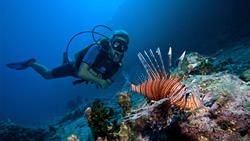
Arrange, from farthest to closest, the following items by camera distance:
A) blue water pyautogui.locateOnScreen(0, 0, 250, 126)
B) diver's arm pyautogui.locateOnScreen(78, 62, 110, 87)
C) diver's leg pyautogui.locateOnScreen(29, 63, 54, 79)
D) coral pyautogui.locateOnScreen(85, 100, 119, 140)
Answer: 1. blue water pyautogui.locateOnScreen(0, 0, 250, 126)
2. diver's leg pyautogui.locateOnScreen(29, 63, 54, 79)
3. diver's arm pyautogui.locateOnScreen(78, 62, 110, 87)
4. coral pyautogui.locateOnScreen(85, 100, 119, 140)

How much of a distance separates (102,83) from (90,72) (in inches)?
15.9

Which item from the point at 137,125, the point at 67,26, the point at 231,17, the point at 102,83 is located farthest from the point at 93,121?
the point at 67,26

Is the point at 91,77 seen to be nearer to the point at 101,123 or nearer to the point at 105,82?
the point at 105,82

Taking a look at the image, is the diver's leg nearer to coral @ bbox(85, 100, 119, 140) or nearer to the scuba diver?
the scuba diver

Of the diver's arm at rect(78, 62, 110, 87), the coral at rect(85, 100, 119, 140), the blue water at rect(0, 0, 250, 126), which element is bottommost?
the coral at rect(85, 100, 119, 140)

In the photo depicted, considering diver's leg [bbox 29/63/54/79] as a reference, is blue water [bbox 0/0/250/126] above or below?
above

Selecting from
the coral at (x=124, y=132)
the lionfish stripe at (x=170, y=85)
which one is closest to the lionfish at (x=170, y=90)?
the lionfish stripe at (x=170, y=85)

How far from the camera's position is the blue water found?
18.2 meters

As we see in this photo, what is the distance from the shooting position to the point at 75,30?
397ft

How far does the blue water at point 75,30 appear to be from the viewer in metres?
18.2

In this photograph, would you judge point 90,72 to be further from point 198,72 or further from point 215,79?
point 215,79

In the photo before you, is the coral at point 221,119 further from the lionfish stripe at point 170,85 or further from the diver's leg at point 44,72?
the diver's leg at point 44,72

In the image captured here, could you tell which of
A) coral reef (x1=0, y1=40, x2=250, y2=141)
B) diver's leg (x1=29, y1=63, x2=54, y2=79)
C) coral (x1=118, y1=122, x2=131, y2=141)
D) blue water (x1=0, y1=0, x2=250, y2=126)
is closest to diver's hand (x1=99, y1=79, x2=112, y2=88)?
blue water (x1=0, y1=0, x2=250, y2=126)

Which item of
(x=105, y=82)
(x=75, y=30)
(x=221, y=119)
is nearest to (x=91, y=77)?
(x=105, y=82)
